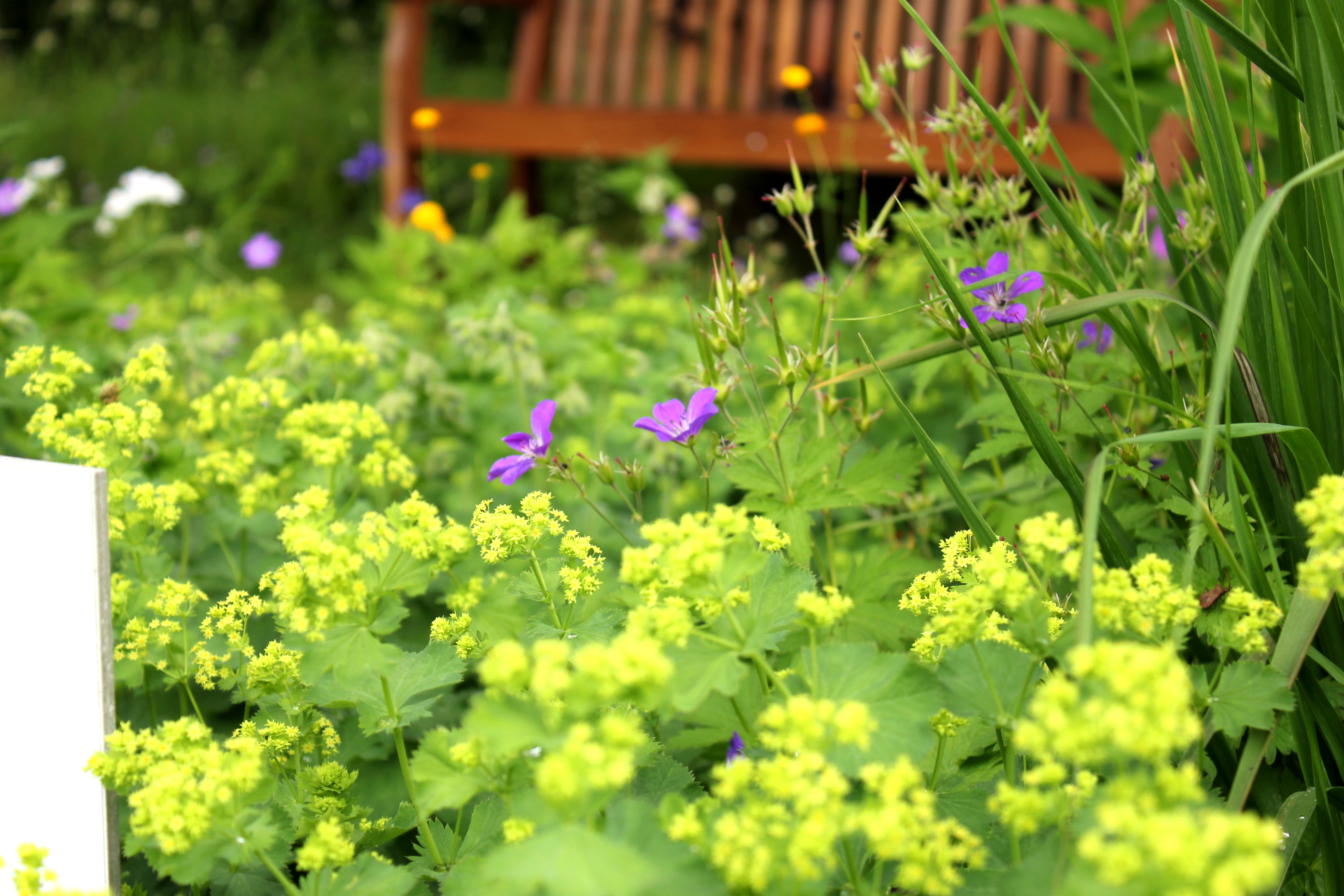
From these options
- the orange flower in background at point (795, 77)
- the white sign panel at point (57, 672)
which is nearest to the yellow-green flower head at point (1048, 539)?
the white sign panel at point (57, 672)

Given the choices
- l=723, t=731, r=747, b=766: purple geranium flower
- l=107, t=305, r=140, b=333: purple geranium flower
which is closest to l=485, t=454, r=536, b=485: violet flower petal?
l=723, t=731, r=747, b=766: purple geranium flower

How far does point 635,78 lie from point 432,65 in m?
4.51

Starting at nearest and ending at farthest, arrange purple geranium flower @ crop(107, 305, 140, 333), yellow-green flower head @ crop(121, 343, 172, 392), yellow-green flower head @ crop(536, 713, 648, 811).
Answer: yellow-green flower head @ crop(536, 713, 648, 811), yellow-green flower head @ crop(121, 343, 172, 392), purple geranium flower @ crop(107, 305, 140, 333)

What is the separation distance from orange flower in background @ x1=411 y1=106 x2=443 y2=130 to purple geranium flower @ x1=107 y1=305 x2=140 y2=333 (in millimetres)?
1643

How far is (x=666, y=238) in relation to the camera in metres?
4.12

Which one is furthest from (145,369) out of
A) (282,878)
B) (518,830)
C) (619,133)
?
(619,133)

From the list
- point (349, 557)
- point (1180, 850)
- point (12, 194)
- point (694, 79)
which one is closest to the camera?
point (1180, 850)

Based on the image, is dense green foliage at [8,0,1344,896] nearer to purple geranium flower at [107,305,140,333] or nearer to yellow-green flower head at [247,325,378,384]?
yellow-green flower head at [247,325,378,384]

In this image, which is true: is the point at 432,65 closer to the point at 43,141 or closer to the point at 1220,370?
the point at 43,141

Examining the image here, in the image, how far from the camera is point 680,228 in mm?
3695

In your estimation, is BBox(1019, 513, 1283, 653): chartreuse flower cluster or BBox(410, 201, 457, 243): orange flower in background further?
BBox(410, 201, 457, 243): orange flower in background

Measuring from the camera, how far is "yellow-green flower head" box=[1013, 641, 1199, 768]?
64cm

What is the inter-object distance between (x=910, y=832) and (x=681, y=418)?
0.62 m

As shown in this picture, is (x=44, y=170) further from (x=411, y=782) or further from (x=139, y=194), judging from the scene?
(x=411, y=782)
